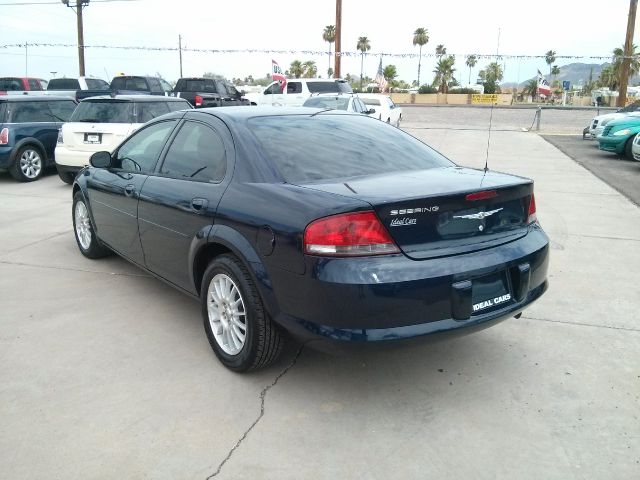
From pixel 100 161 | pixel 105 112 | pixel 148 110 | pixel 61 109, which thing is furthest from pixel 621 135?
pixel 100 161

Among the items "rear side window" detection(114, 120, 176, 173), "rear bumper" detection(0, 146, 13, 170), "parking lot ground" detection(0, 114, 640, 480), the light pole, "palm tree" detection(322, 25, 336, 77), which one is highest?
"palm tree" detection(322, 25, 336, 77)

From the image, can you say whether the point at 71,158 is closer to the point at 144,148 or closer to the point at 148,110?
the point at 148,110

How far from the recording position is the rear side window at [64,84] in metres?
22.8

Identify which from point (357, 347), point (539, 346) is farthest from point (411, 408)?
point (539, 346)

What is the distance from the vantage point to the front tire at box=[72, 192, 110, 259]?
561 centimetres

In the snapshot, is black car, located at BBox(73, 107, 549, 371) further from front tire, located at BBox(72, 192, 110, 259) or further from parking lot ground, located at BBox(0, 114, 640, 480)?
front tire, located at BBox(72, 192, 110, 259)

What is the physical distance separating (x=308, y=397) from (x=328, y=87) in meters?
19.6

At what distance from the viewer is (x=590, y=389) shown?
3.28m

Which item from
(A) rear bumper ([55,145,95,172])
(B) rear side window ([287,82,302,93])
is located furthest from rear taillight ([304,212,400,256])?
(B) rear side window ([287,82,302,93])

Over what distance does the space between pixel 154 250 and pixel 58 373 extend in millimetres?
1108

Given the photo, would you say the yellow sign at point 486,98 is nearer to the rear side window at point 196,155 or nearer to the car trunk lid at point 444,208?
the car trunk lid at point 444,208

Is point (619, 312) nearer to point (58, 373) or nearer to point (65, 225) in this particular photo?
point (58, 373)

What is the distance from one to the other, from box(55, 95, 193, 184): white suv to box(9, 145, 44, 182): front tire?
1295 mm

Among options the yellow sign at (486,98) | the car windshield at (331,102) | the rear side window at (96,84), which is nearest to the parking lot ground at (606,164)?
the yellow sign at (486,98)
